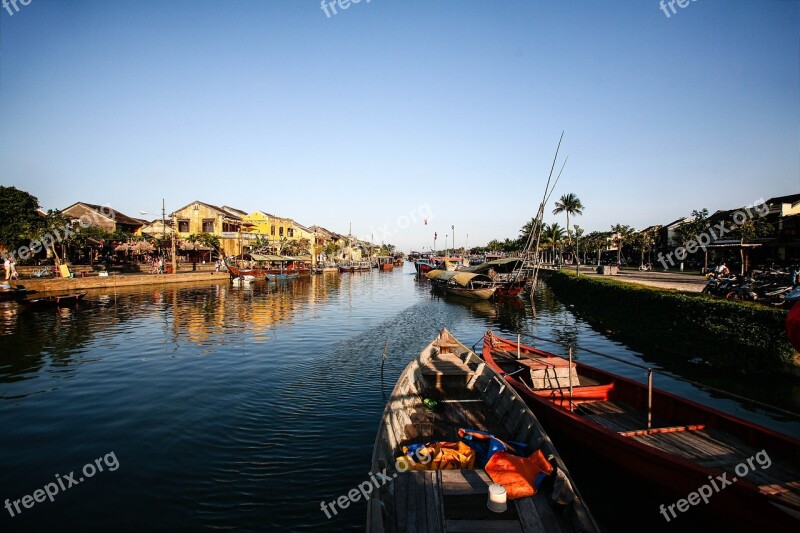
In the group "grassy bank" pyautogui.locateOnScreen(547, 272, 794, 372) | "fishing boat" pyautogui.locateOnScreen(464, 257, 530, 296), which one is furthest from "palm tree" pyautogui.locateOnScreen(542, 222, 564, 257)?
"grassy bank" pyautogui.locateOnScreen(547, 272, 794, 372)

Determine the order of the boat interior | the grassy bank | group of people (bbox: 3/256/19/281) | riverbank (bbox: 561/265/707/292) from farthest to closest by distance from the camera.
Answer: group of people (bbox: 3/256/19/281), riverbank (bbox: 561/265/707/292), the grassy bank, the boat interior

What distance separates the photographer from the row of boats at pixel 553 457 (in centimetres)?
627

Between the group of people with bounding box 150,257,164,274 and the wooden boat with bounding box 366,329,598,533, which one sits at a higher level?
the group of people with bounding box 150,257,164,274

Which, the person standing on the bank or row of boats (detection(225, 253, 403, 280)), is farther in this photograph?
row of boats (detection(225, 253, 403, 280))

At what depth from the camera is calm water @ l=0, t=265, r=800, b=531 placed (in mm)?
8453

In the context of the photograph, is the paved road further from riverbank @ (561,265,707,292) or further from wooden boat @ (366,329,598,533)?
wooden boat @ (366,329,598,533)

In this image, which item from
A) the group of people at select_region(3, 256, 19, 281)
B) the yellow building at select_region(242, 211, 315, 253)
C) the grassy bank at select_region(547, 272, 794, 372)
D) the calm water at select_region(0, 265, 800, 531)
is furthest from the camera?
the yellow building at select_region(242, 211, 315, 253)

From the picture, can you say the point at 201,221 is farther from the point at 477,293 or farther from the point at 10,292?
the point at 477,293

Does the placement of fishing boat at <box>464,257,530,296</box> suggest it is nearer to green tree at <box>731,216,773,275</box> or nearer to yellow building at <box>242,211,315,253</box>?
green tree at <box>731,216,773,275</box>

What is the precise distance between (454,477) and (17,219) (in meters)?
60.0

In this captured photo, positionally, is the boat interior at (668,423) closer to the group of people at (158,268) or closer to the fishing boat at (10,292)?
the fishing boat at (10,292)

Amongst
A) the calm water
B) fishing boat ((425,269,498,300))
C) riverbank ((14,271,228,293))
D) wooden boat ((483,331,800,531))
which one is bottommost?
the calm water

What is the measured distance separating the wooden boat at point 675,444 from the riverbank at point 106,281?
4257 cm

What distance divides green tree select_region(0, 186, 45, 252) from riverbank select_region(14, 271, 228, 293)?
8807 millimetres
